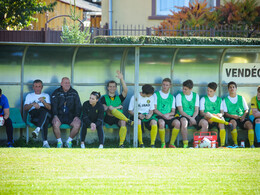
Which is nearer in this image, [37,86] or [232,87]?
[37,86]

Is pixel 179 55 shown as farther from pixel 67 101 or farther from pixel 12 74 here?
pixel 12 74

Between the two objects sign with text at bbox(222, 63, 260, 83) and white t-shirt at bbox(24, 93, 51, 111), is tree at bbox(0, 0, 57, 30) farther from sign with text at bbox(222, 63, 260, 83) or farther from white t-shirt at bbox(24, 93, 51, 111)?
sign with text at bbox(222, 63, 260, 83)

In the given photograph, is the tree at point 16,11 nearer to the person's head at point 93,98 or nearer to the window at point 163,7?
the window at point 163,7

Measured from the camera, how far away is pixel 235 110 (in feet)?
35.8

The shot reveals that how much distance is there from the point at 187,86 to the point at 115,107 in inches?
66.1

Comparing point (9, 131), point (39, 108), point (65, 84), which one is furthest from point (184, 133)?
point (9, 131)

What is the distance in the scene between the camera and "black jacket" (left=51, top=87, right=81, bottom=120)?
10289 mm

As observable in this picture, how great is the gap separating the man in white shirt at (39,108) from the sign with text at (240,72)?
4.23 meters

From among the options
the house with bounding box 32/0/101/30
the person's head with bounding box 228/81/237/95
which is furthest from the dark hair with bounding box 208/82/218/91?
the house with bounding box 32/0/101/30

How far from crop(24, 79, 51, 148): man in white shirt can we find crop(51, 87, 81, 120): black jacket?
19 cm

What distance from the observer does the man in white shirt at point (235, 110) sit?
34.7 ft

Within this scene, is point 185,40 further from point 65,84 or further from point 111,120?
point 65,84

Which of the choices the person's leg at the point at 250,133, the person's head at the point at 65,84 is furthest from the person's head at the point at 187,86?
the person's head at the point at 65,84

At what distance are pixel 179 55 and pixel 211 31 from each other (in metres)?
2.85
